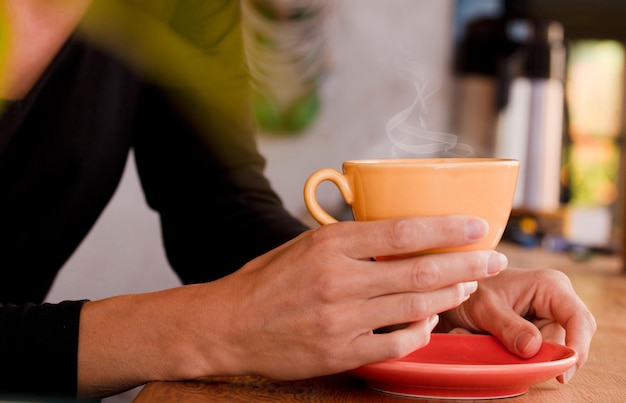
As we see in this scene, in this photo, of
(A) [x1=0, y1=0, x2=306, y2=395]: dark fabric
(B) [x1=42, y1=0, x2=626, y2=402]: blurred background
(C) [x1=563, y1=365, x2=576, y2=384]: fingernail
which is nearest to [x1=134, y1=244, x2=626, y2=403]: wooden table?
(C) [x1=563, y1=365, x2=576, y2=384]: fingernail

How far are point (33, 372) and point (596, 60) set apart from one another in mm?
3697

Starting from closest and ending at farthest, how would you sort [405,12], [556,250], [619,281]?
[619,281] → [556,250] → [405,12]

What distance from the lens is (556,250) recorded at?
1.72m

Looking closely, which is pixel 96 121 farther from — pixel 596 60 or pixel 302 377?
pixel 596 60

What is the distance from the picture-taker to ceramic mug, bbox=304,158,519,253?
533mm

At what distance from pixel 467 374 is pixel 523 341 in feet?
0.33

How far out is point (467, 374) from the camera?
1.77ft

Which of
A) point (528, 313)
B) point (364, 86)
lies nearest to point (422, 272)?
point (528, 313)

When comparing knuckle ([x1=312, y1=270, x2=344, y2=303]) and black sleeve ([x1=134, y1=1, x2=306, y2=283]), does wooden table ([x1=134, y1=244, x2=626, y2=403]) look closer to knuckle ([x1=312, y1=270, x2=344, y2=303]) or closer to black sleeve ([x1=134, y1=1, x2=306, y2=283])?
knuckle ([x1=312, y1=270, x2=344, y2=303])

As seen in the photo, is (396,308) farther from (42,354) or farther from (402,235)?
(42,354)

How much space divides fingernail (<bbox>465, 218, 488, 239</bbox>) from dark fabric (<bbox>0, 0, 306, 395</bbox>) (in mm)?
393

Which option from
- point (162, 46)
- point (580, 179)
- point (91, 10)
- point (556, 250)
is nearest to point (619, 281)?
point (556, 250)

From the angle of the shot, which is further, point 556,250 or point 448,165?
point 556,250

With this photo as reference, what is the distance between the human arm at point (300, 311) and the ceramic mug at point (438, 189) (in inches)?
0.6
